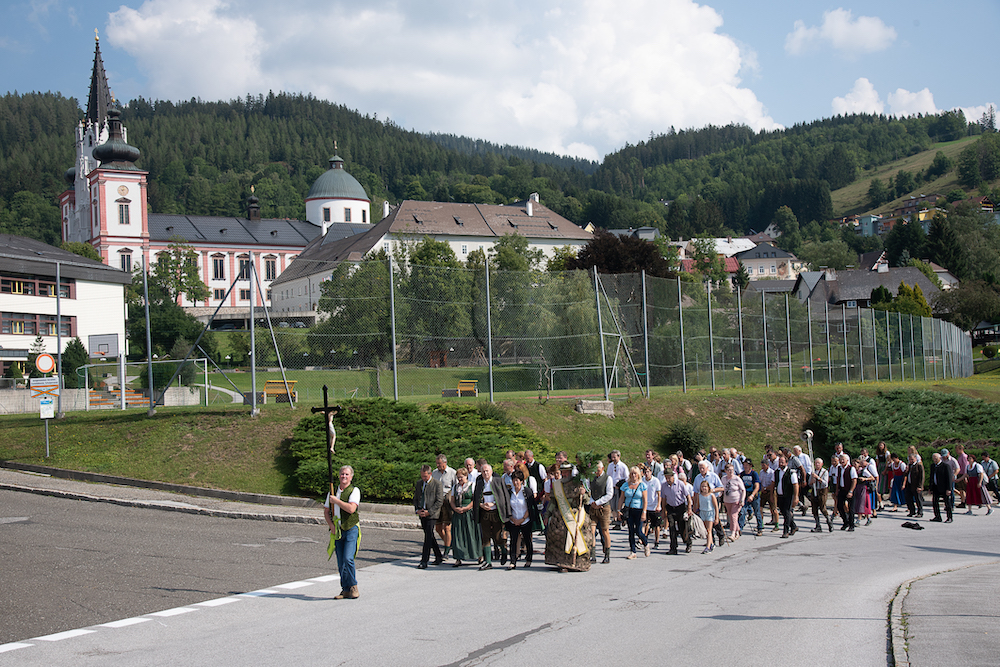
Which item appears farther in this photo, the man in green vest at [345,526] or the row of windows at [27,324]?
the row of windows at [27,324]

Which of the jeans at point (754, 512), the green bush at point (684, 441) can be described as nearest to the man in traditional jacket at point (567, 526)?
the jeans at point (754, 512)

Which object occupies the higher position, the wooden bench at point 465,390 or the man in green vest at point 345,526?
the wooden bench at point 465,390

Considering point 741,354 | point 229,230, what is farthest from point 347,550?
point 229,230

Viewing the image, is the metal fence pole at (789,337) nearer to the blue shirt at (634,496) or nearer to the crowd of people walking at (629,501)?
the crowd of people walking at (629,501)

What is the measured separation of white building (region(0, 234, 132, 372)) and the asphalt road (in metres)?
33.4

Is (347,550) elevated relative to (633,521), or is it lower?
elevated

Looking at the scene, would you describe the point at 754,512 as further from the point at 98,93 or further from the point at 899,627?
the point at 98,93

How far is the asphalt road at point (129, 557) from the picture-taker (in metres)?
9.69

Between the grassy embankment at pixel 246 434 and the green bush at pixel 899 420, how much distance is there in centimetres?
99

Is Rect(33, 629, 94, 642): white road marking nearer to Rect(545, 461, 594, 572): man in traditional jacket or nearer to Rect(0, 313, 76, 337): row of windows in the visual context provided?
Rect(545, 461, 594, 572): man in traditional jacket

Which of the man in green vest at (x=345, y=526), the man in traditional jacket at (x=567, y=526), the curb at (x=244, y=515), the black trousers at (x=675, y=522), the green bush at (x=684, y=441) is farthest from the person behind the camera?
the green bush at (x=684, y=441)

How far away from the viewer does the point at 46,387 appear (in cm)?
2109

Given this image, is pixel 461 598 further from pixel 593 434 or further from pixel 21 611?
pixel 593 434

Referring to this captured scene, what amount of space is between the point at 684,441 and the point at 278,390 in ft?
35.2
